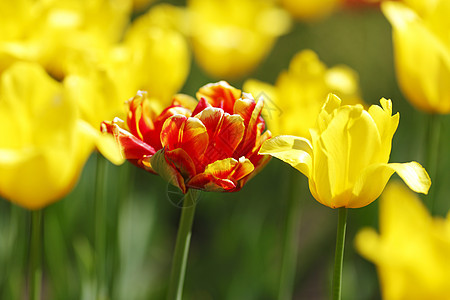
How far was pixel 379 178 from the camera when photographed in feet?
2.48

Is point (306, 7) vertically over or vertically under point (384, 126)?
over

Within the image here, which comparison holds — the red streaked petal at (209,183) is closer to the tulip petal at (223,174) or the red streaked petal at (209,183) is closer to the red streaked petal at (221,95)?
the tulip petal at (223,174)

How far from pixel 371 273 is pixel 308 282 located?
0.32 m

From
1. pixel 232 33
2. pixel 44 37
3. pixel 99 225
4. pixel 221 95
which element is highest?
pixel 232 33

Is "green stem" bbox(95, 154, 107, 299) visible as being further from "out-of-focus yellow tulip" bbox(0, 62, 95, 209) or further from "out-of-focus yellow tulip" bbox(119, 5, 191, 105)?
"out-of-focus yellow tulip" bbox(0, 62, 95, 209)

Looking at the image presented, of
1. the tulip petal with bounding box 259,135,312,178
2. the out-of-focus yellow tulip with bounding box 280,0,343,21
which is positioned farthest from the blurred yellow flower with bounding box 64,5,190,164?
the out-of-focus yellow tulip with bounding box 280,0,343,21

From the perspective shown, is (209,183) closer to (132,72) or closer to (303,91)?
(132,72)

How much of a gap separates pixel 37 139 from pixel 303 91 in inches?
23.1

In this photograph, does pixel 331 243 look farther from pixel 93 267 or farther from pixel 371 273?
pixel 93 267

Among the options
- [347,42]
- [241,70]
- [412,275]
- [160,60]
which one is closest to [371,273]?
[241,70]

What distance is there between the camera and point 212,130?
753mm

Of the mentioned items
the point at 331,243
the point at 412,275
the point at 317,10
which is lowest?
the point at 331,243

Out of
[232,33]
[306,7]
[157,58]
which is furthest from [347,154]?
[306,7]

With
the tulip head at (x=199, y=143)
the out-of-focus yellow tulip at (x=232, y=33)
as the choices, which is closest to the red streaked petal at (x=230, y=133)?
the tulip head at (x=199, y=143)
